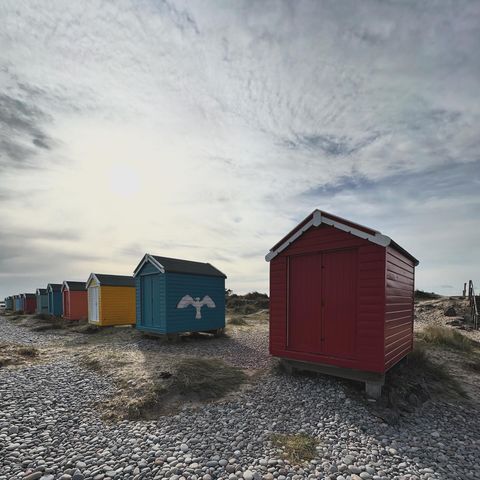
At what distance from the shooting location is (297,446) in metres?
5.21

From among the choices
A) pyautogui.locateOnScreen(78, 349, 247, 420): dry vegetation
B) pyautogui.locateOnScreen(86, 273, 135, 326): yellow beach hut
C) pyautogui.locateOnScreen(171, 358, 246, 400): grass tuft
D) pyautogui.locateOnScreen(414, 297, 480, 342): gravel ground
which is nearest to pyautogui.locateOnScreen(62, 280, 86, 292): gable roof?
pyautogui.locateOnScreen(86, 273, 135, 326): yellow beach hut

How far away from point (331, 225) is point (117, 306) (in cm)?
1781

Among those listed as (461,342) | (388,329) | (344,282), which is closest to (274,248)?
(344,282)

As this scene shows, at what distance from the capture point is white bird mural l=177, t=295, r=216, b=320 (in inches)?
592

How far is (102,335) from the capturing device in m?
18.2

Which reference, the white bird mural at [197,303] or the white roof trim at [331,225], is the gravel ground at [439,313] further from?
the white roof trim at [331,225]

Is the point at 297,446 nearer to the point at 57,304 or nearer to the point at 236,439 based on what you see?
the point at 236,439

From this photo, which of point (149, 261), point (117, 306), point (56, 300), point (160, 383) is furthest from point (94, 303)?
point (160, 383)

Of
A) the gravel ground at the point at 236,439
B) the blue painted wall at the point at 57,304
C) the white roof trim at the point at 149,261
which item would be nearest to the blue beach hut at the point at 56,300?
the blue painted wall at the point at 57,304

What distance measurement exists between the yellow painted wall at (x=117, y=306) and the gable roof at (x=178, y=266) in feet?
19.6

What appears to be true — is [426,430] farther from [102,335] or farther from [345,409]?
[102,335]

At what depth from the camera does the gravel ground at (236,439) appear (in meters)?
4.63

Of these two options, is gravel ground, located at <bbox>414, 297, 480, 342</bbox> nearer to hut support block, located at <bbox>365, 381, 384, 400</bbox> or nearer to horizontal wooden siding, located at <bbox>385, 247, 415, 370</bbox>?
horizontal wooden siding, located at <bbox>385, 247, 415, 370</bbox>

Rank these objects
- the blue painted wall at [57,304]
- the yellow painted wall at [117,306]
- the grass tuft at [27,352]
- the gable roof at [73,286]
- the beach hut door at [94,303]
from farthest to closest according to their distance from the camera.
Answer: the blue painted wall at [57,304] < the gable roof at [73,286] < the beach hut door at [94,303] < the yellow painted wall at [117,306] < the grass tuft at [27,352]
